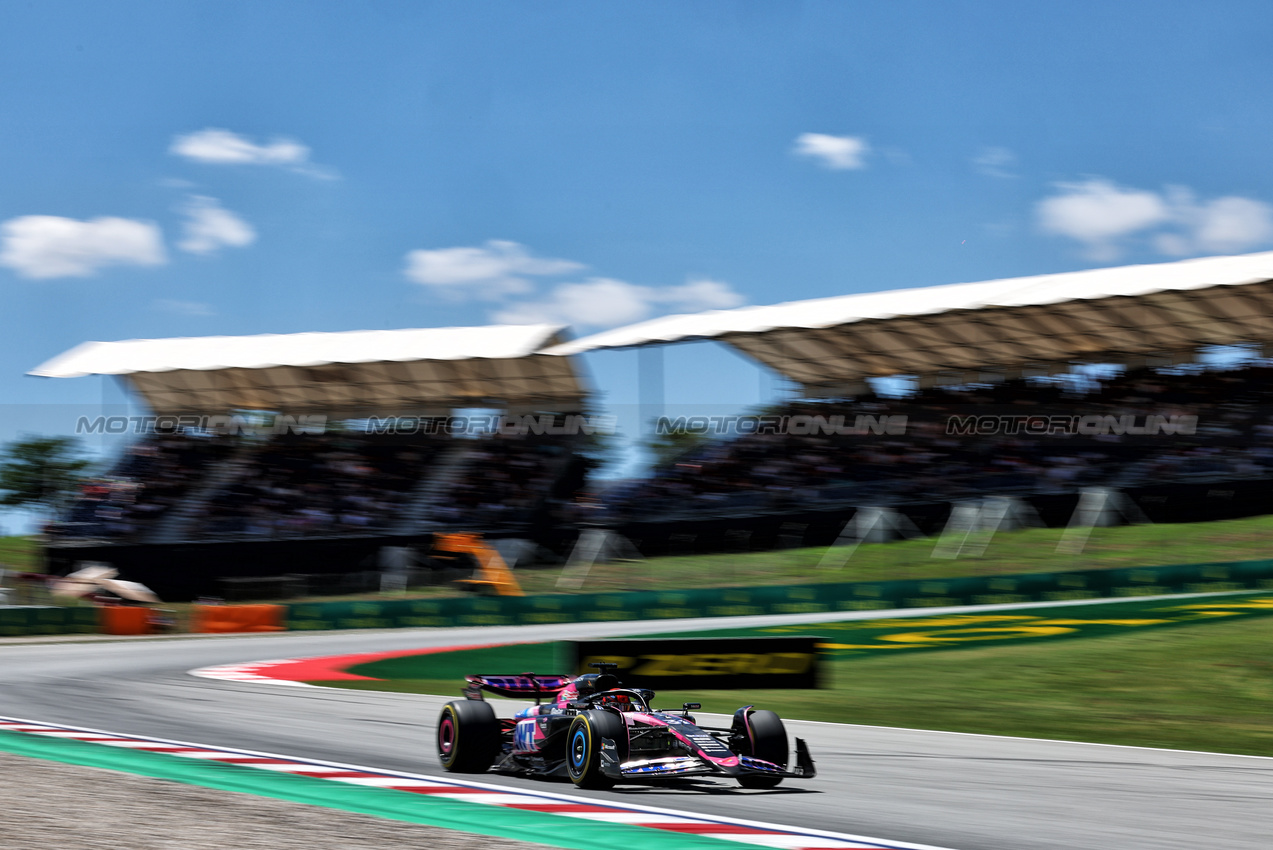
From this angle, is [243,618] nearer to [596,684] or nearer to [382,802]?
[596,684]

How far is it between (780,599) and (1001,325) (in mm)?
9858

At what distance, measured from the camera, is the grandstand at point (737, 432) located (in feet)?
86.7

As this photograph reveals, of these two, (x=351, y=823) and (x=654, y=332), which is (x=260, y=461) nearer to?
(x=654, y=332)

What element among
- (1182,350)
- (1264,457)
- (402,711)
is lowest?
(402,711)

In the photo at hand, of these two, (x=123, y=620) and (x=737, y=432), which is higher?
(x=737, y=432)

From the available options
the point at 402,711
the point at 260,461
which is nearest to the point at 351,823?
the point at 402,711

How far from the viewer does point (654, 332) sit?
30.2 m

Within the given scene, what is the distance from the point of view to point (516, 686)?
8.35m

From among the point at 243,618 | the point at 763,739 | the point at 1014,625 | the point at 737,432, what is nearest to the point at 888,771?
the point at 763,739

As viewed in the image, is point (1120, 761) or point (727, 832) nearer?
point (727, 832)

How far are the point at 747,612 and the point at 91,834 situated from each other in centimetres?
1813

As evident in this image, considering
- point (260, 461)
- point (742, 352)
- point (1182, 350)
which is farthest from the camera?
point (260, 461)

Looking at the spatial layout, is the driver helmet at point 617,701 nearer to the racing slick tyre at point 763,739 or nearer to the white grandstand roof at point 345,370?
the racing slick tyre at point 763,739

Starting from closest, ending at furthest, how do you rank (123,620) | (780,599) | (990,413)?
(780,599) → (123,620) → (990,413)
